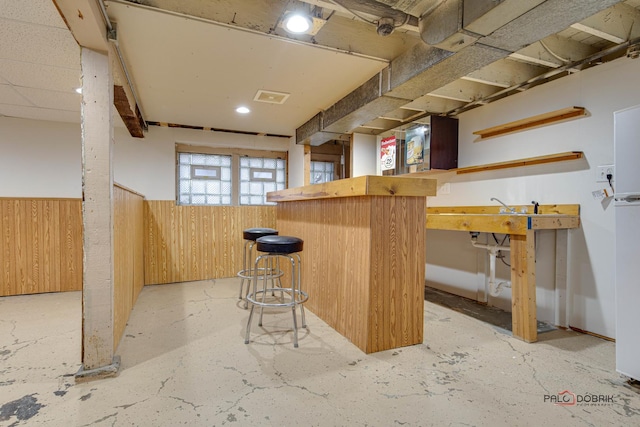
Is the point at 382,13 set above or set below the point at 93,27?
above

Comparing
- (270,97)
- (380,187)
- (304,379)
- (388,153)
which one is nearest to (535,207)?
(380,187)

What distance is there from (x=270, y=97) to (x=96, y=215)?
2093 millimetres

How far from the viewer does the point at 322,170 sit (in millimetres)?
5879

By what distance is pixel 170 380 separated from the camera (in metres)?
1.83

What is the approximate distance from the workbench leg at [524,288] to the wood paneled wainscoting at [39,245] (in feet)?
15.5

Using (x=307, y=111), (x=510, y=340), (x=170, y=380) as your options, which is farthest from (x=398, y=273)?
(x=307, y=111)

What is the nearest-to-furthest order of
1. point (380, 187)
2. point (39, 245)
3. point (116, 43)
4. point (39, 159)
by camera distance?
→ point (116, 43) → point (380, 187) → point (39, 245) → point (39, 159)

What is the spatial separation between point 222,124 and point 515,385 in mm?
4271

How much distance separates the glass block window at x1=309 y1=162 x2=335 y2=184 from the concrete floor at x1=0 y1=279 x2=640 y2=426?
3519mm

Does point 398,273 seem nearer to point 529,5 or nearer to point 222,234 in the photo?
point 529,5

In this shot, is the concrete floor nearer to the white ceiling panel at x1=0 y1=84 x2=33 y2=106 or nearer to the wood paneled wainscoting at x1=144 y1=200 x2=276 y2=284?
the wood paneled wainscoting at x1=144 y1=200 x2=276 y2=284

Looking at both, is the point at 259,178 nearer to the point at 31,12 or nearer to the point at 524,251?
the point at 31,12

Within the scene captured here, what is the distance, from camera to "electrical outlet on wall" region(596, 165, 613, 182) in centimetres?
248

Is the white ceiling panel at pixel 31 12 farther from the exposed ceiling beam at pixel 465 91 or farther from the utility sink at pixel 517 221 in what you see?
the utility sink at pixel 517 221
